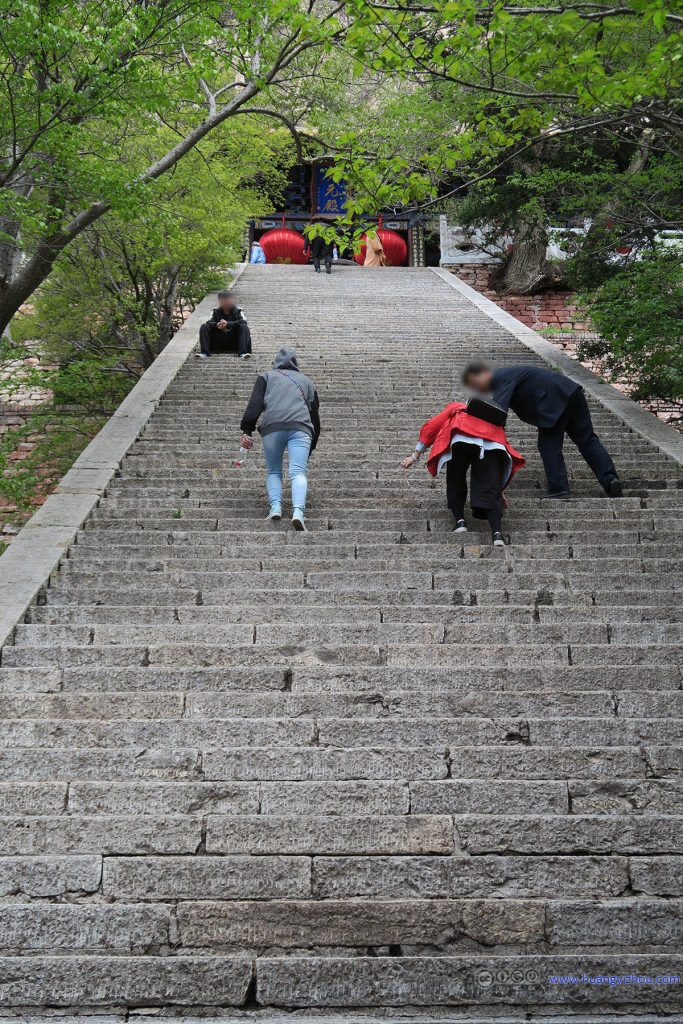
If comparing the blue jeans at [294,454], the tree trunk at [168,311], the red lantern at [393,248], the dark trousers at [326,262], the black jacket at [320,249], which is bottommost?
the red lantern at [393,248]

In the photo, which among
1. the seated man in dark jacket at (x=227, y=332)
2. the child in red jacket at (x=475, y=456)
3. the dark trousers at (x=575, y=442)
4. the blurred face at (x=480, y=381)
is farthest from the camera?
the seated man in dark jacket at (x=227, y=332)

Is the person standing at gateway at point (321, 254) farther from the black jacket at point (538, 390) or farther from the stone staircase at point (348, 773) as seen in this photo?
the stone staircase at point (348, 773)

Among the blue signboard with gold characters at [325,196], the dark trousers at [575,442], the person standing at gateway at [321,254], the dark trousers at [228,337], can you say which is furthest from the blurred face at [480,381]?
the blue signboard with gold characters at [325,196]

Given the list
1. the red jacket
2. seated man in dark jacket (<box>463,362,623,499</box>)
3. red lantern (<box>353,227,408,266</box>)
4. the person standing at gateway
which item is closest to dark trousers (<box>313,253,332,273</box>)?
the person standing at gateway

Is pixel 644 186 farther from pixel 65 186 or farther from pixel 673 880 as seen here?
pixel 673 880

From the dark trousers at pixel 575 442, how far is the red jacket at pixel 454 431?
37.9 inches

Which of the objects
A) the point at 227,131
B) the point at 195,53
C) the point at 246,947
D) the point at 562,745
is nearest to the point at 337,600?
the point at 562,745

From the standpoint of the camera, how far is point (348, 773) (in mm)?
4289

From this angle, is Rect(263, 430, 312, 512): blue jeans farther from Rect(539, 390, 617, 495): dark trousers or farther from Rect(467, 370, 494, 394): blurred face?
Rect(539, 390, 617, 495): dark trousers

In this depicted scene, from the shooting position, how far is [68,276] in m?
17.5

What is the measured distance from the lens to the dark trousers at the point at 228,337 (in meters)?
13.6

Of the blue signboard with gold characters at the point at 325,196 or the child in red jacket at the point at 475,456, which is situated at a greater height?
the child in red jacket at the point at 475,456

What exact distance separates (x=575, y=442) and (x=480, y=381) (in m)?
1.35

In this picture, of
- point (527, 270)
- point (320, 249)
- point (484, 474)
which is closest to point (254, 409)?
point (484, 474)
